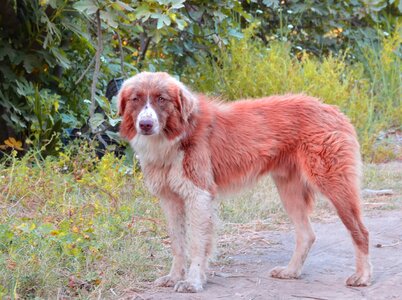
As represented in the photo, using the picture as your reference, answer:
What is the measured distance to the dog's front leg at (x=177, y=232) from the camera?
5633 mm

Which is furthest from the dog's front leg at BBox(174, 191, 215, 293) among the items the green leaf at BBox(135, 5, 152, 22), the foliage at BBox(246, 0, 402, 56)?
the foliage at BBox(246, 0, 402, 56)

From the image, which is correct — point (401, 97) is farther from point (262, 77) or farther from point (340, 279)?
point (340, 279)

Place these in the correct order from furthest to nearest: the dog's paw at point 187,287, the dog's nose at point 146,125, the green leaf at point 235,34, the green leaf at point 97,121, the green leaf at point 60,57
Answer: the green leaf at point 235,34 < the green leaf at point 60,57 < the green leaf at point 97,121 < the dog's paw at point 187,287 < the dog's nose at point 146,125

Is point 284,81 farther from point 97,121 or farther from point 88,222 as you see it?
point 88,222

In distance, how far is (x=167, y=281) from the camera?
555 centimetres

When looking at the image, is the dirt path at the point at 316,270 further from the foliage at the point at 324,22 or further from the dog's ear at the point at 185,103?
the foliage at the point at 324,22

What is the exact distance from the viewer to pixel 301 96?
6.15m

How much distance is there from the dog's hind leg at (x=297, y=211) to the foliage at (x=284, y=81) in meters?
4.10

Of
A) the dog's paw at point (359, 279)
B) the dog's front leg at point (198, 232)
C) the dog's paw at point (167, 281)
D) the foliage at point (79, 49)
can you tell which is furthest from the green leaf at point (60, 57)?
the dog's paw at point (359, 279)

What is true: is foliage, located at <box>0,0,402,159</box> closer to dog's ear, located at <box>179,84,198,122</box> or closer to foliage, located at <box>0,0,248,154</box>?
foliage, located at <box>0,0,248,154</box>

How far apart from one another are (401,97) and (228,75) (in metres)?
2.83

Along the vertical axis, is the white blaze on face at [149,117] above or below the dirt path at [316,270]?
above

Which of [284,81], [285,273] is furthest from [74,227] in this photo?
[284,81]

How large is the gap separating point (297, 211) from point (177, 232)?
1.03 metres
